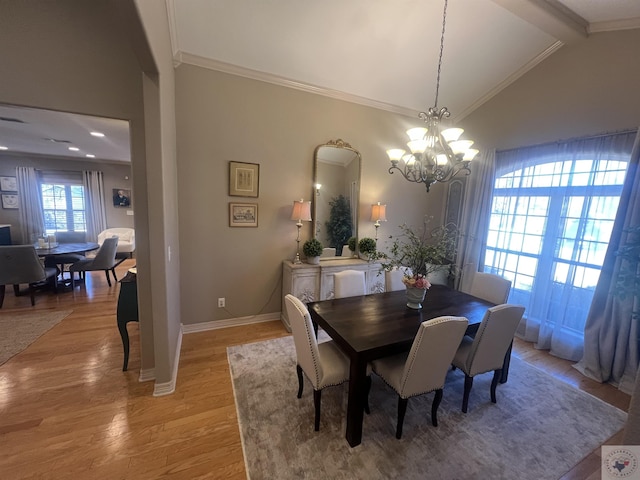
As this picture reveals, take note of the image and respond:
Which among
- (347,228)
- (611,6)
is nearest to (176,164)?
(347,228)

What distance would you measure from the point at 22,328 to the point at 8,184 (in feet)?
18.2

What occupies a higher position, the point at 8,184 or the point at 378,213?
the point at 8,184

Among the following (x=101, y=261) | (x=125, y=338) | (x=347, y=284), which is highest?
(x=347, y=284)

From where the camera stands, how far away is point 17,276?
3.46 meters

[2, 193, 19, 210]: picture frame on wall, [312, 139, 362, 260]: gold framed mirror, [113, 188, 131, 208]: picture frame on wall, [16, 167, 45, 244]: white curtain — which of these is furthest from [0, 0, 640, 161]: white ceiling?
[2, 193, 19, 210]: picture frame on wall

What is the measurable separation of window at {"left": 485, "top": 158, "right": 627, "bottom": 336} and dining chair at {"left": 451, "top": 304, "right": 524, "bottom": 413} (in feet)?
5.19

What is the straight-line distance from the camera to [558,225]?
3.00m

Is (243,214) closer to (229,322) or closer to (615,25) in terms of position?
(229,322)

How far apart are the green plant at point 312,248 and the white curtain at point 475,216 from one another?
85.3 inches

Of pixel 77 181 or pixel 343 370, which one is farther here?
pixel 77 181

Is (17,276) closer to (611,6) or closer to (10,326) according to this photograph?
(10,326)

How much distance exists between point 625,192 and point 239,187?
402 centimetres

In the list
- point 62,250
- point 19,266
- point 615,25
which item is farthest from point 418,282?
point 62,250

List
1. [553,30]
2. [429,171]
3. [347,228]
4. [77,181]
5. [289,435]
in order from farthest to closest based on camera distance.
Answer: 1. [77,181]
2. [347,228]
3. [553,30]
4. [429,171]
5. [289,435]
